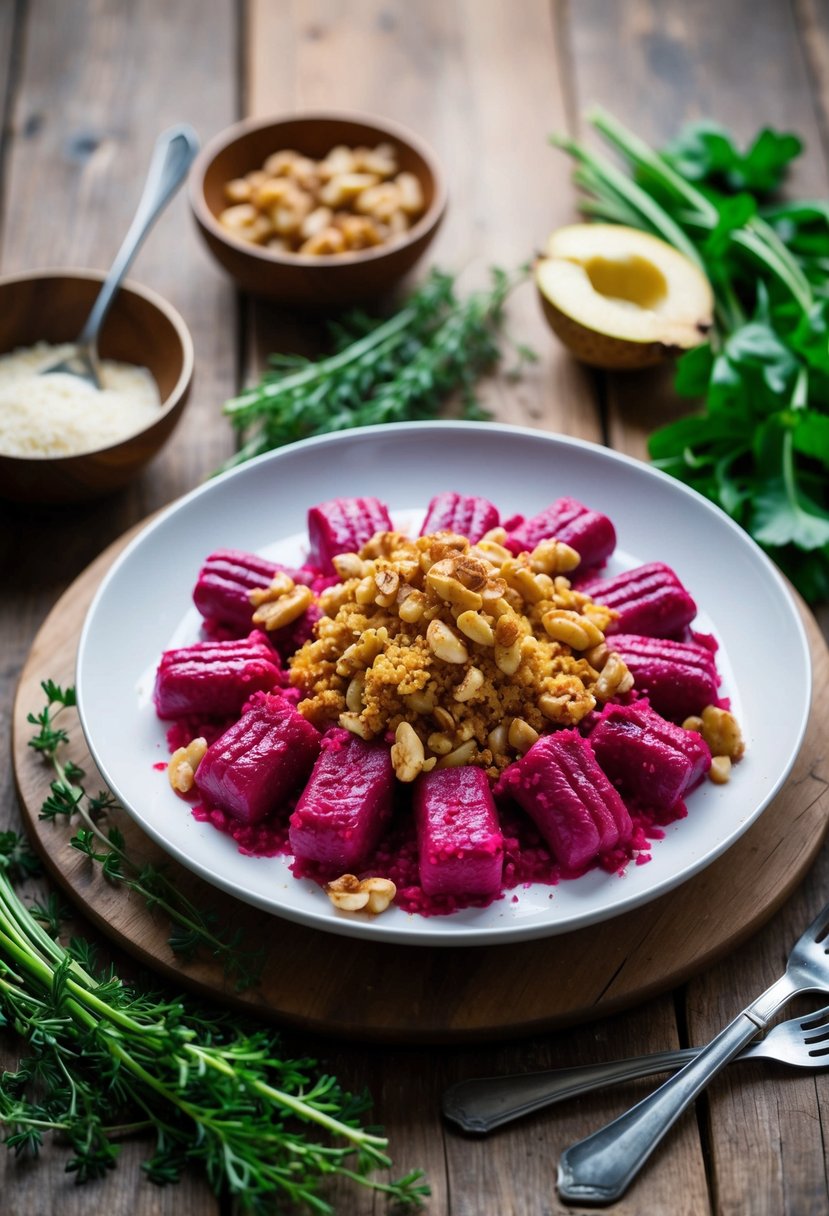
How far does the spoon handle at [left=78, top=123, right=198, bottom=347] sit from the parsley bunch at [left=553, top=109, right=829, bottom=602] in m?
1.55

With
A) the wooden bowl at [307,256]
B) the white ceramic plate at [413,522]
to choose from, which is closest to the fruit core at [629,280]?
the wooden bowl at [307,256]

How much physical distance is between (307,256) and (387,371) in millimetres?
510

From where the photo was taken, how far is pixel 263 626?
303 cm

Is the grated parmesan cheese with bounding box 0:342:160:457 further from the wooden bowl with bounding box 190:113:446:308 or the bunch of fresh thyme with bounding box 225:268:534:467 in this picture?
the wooden bowl with bounding box 190:113:446:308

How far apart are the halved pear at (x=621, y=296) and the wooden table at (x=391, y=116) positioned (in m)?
0.25

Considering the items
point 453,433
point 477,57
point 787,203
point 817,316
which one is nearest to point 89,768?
point 453,433

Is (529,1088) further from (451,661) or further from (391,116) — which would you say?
(391,116)

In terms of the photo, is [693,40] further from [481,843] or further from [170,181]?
[481,843]

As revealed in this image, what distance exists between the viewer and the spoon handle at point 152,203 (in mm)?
3947

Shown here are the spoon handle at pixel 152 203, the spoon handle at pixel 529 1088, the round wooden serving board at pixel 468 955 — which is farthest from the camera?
the spoon handle at pixel 152 203

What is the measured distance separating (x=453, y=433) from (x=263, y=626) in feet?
3.06

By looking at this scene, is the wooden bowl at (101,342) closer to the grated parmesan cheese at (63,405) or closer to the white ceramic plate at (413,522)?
the grated parmesan cheese at (63,405)

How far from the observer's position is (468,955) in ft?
9.02

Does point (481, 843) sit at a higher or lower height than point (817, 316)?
lower
